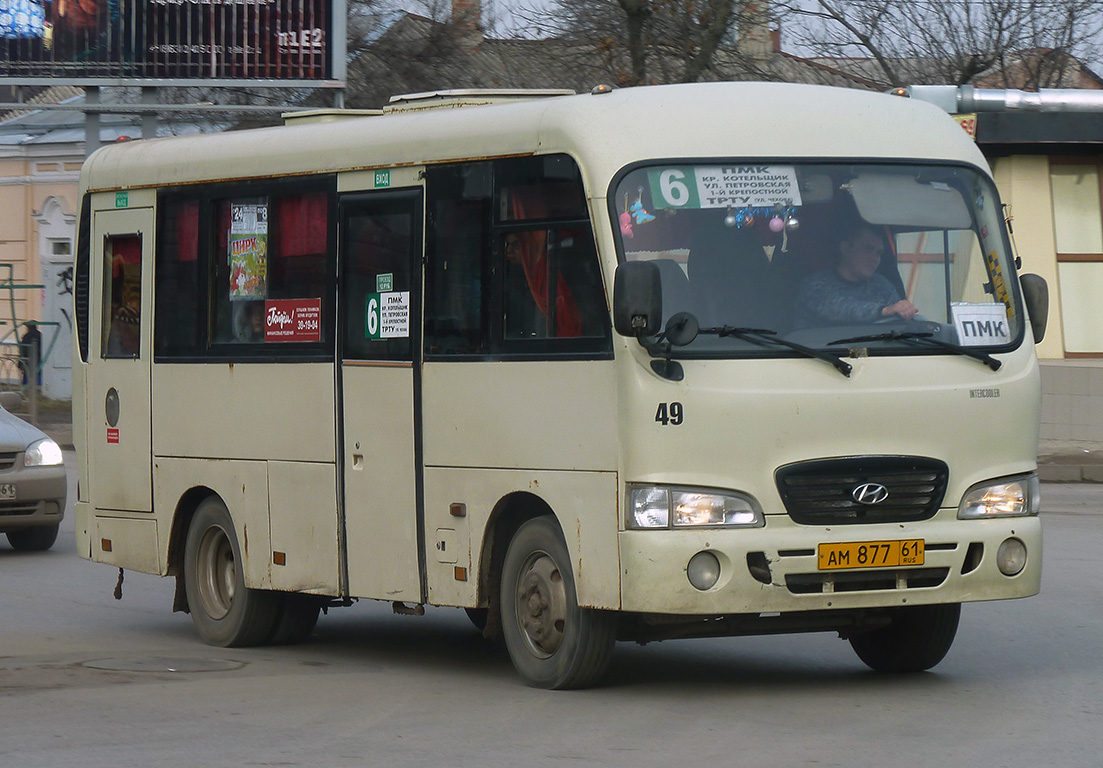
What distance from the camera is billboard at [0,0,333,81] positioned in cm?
2908

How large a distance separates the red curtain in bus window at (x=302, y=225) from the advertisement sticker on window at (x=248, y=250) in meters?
0.16

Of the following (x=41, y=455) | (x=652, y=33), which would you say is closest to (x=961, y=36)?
(x=652, y=33)

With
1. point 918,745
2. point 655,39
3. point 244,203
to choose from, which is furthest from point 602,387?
point 655,39

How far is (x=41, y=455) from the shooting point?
1667 cm

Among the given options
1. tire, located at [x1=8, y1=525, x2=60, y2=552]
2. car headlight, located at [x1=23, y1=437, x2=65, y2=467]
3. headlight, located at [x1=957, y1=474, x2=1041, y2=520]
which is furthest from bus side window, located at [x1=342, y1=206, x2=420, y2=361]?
tire, located at [x1=8, y1=525, x2=60, y2=552]

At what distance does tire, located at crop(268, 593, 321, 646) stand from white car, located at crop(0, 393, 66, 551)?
578 cm

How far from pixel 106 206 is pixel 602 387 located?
493 cm

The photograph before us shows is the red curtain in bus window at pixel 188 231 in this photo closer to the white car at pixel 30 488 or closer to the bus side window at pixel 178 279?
the bus side window at pixel 178 279

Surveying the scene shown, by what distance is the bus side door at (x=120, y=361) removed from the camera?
1180cm

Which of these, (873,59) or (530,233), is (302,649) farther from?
(873,59)

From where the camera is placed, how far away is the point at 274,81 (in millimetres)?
29234

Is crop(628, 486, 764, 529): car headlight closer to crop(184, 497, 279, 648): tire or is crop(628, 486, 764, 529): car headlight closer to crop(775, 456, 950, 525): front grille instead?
crop(775, 456, 950, 525): front grille

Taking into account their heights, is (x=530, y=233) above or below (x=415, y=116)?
below

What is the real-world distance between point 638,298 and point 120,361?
191 inches
